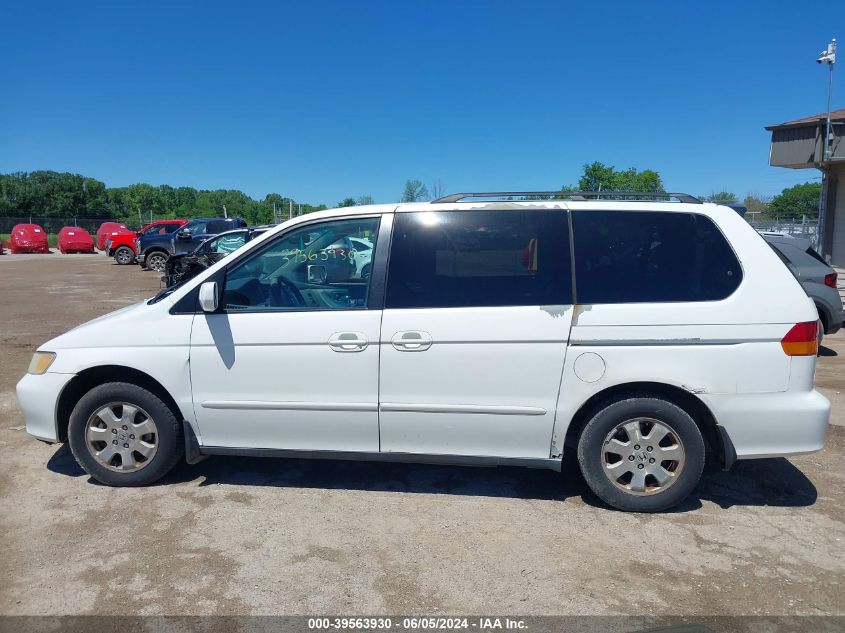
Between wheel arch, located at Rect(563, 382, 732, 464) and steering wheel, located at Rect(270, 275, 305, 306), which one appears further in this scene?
steering wheel, located at Rect(270, 275, 305, 306)

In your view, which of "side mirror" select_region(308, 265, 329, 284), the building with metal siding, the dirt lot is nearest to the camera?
the dirt lot

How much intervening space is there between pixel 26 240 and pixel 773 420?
41159 millimetres

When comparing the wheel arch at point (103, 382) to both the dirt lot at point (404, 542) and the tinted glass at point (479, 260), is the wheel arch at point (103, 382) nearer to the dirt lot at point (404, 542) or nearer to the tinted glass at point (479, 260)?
the dirt lot at point (404, 542)

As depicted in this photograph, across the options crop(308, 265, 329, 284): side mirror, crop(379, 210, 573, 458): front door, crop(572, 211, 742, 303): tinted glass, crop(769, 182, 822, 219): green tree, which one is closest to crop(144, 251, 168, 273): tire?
crop(308, 265, 329, 284): side mirror

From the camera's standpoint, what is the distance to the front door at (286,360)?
391 cm

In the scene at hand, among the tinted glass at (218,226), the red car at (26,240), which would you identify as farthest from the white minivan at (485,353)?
the red car at (26,240)

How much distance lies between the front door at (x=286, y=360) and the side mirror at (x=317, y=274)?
18cm

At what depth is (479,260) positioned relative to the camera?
3.92m

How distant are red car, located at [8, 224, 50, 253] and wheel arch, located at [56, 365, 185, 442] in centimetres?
3821

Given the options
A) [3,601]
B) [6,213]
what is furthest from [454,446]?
[6,213]

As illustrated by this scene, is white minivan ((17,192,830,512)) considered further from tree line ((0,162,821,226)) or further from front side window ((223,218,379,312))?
tree line ((0,162,821,226))

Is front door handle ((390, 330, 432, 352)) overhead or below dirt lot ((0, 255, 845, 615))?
overhead

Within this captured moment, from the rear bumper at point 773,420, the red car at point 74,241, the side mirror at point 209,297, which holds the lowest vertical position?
the rear bumper at point 773,420

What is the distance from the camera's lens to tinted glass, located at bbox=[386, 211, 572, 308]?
3855mm
